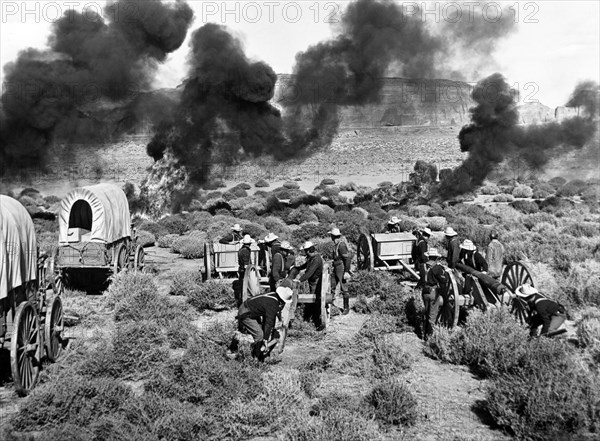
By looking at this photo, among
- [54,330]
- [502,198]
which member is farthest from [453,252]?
[502,198]

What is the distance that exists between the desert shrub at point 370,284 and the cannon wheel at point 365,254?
314 mm

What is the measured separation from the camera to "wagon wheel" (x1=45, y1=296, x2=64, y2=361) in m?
8.24

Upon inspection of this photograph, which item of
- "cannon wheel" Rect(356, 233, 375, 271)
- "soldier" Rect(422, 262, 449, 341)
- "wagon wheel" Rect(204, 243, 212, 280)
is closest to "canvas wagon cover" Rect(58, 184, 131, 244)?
"wagon wheel" Rect(204, 243, 212, 280)

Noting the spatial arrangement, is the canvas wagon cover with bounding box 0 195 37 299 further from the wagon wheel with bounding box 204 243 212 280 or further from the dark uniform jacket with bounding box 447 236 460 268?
the dark uniform jacket with bounding box 447 236 460 268

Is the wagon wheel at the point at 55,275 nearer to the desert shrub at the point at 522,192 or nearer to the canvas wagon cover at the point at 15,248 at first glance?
the canvas wagon cover at the point at 15,248

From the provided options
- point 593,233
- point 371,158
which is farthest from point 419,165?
point 371,158

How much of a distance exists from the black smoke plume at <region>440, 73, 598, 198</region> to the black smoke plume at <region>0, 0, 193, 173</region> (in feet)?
69.1

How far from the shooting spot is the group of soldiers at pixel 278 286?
27.5 feet

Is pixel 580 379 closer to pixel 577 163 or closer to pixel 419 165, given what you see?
pixel 419 165

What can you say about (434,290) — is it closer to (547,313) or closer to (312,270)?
(547,313)

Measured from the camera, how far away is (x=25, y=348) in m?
7.44

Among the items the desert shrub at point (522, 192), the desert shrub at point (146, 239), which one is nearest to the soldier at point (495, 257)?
the desert shrub at point (146, 239)

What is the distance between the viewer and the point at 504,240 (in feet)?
65.0

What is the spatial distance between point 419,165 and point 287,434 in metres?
33.8
